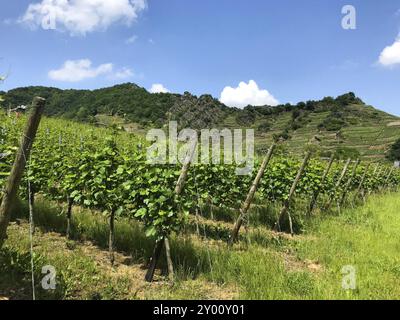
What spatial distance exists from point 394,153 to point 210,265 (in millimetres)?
45140

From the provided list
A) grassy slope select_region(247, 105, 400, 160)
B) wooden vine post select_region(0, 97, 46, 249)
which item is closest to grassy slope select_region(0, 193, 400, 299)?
wooden vine post select_region(0, 97, 46, 249)

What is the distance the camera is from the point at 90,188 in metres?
6.86

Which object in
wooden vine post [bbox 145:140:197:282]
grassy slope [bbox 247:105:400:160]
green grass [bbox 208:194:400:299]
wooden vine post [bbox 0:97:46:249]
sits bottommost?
green grass [bbox 208:194:400:299]

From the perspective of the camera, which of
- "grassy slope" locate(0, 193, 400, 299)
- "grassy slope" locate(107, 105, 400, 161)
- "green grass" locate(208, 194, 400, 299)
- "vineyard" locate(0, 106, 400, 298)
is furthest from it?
"grassy slope" locate(107, 105, 400, 161)

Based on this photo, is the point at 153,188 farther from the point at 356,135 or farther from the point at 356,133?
the point at 356,133

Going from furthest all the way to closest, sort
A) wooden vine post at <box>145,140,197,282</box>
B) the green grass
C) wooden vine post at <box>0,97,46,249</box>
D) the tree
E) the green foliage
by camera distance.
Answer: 1. the tree
2. the green foliage
3. wooden vine post at <box>145,140,197,282</box>
4. the green grass
5. wooden vine post at <box>0,97,46,249</box>

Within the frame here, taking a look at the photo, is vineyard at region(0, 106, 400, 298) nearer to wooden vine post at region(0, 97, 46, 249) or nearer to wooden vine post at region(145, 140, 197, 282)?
wooden vine post at region(145, 140, 197, 282)

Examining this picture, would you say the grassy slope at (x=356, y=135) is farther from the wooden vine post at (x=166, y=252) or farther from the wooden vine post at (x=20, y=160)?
the wooden vine post at (x=20, y=160)

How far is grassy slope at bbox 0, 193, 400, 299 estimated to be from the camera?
5.28m

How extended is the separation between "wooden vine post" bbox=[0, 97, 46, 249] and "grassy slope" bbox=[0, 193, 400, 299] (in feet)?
3.36

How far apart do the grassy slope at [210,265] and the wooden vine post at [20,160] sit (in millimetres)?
1025
